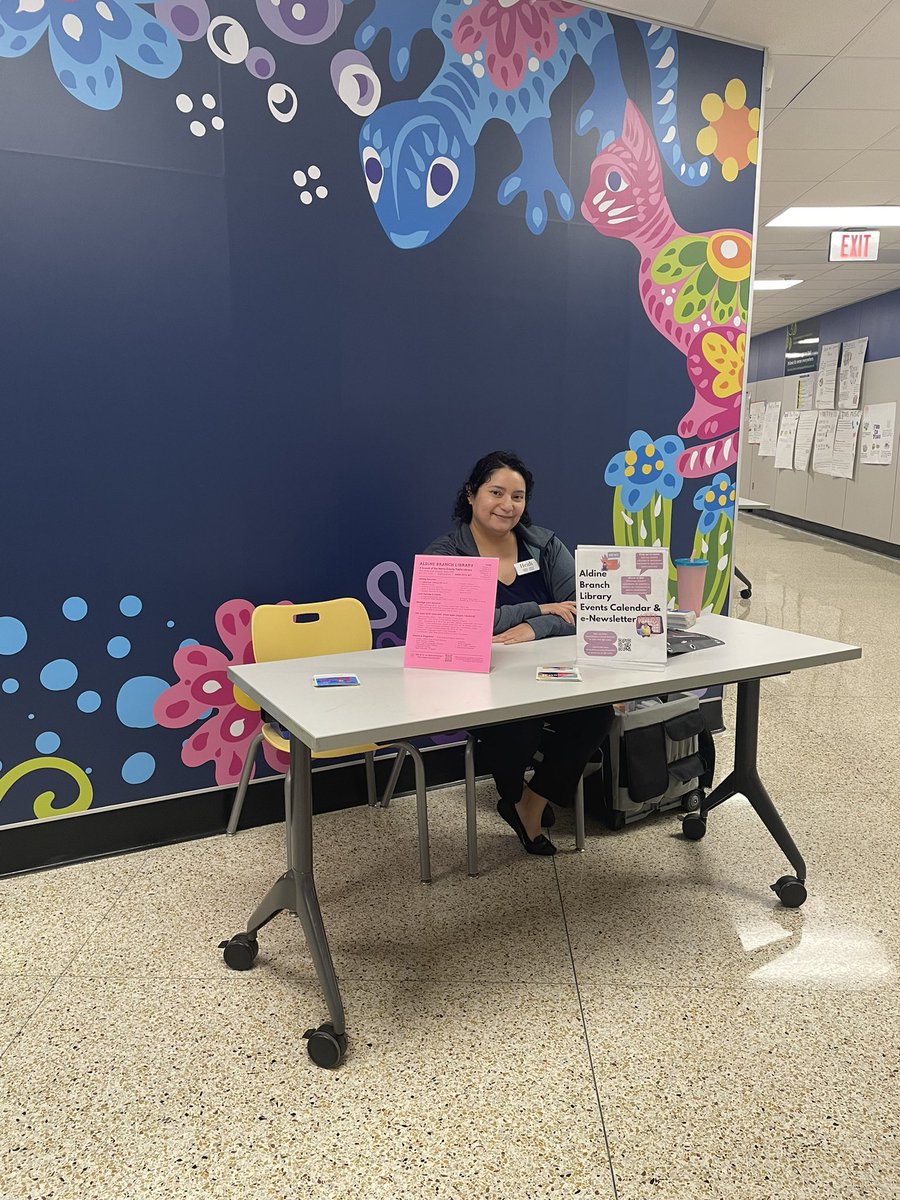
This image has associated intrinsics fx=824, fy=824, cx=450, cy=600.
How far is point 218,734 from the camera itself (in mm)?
2998

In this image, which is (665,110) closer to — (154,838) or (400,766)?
(400,766)

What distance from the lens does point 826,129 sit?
4.79 metres

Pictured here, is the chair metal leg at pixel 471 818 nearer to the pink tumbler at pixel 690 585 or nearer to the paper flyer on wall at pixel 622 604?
the paper flyer on wall at pixel 622 604

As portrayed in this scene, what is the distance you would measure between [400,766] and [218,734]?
0.69m

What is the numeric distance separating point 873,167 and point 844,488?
201 inches

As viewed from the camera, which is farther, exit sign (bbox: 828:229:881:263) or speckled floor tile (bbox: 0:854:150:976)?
exit sign (bbox: 828:229:881:263)

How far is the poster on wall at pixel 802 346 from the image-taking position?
37.1 feet

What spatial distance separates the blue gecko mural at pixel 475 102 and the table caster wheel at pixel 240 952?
240 centimetres

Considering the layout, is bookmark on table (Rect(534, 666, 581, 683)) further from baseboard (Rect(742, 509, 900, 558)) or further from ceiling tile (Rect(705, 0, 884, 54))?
baseboard (Rect(742, 509, 900, 558))

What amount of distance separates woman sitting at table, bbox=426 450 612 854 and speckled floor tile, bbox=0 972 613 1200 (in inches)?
29.0

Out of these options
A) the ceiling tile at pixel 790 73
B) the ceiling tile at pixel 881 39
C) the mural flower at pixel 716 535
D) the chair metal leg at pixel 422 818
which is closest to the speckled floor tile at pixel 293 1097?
the chair metal leg at pixel 422 818

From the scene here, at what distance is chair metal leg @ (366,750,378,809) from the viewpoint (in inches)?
126

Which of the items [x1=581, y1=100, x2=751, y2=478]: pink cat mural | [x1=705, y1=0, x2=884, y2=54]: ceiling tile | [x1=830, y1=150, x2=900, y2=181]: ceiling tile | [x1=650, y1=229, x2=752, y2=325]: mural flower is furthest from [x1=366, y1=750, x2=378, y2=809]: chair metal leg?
[x1=830, y1=150, x2=900, y2=181]: ceiling tile

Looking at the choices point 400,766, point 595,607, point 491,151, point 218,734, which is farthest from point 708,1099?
point 491,151
